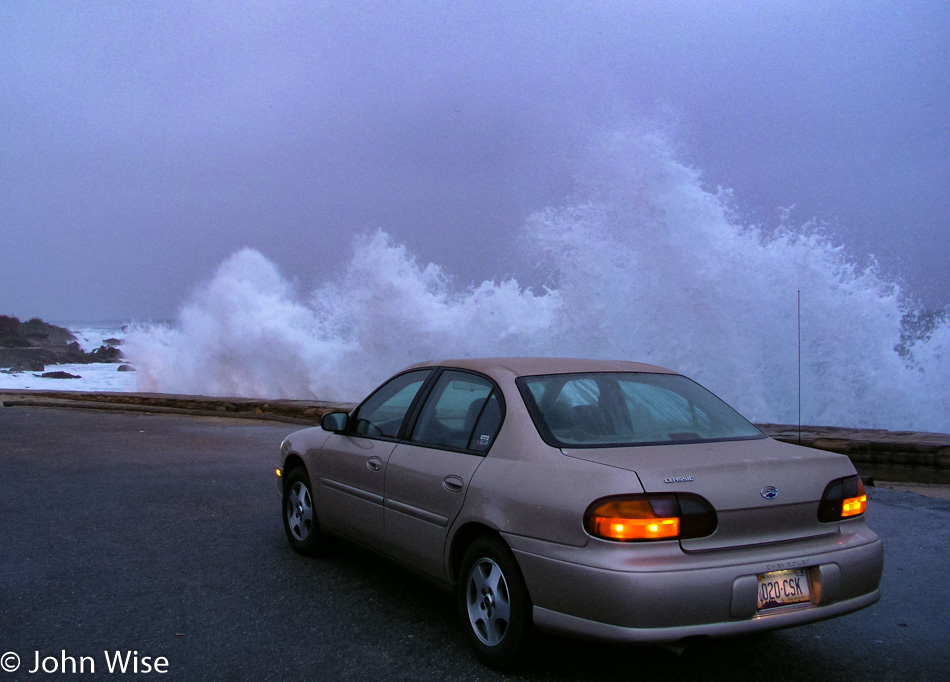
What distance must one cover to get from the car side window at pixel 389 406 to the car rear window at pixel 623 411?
0.94m

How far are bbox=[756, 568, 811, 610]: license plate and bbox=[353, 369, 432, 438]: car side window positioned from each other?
2.04 meters

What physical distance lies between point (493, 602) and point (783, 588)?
1.12m

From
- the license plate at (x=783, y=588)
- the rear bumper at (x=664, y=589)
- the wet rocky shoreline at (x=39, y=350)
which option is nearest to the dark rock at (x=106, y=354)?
the wet rocky shoreline at (x=39, y=350)

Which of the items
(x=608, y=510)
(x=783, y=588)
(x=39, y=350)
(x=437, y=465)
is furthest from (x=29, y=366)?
(x=783, y=588)

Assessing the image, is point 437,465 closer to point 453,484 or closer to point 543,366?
point 453,484

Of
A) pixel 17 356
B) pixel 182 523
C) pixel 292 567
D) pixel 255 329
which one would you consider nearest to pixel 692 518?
pixel 292 567

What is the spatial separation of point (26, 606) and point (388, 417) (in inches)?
80.3

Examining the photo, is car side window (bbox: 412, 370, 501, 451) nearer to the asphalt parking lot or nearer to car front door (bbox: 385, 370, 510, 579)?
car front door (bbox: 385, 370, 510, 579)

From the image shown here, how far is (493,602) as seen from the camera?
332cm

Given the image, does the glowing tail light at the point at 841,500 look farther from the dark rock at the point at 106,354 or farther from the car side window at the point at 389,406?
the dark rock at the point at 106,354

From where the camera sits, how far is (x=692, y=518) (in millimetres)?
2959

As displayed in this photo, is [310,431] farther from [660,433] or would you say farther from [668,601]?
[668,601]

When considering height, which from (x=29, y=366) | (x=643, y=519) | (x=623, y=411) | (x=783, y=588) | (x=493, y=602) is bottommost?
(x=493, y=602)

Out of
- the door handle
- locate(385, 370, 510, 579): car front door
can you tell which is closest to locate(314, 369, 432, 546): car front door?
locate(385, 370, 510, 579): car front door
